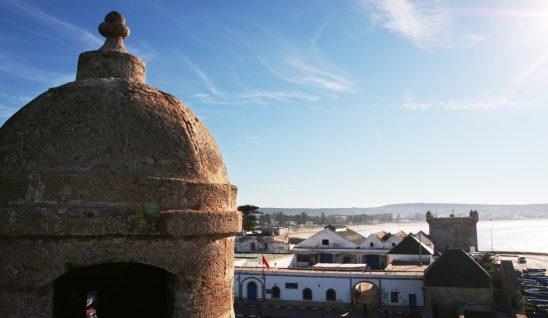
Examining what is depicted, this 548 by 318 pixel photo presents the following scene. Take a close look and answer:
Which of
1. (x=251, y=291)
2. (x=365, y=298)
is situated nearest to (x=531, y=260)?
(x=365, y=298)

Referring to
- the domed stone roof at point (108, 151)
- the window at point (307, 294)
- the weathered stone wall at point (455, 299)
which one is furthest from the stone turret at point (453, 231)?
the domed stone roof at point (108, 151)

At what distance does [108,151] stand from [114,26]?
1609mm

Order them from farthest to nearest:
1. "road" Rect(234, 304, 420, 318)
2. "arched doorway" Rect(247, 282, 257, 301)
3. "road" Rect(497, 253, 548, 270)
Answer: "road" Rect(497, 253, 548, 270) < "arched doorway" Rect(247, 282, 257, 301) < "road" Rect(234, 304, 420, 318)

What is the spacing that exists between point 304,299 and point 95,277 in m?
25.4

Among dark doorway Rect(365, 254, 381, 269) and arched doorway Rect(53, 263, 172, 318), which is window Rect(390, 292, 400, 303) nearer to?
dark doorway Rect(365, 254, 381, 269)

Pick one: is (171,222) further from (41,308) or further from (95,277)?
(95,277)

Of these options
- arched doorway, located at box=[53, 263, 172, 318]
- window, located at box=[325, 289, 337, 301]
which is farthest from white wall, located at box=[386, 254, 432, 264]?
arched doorway, located at box=[53, 263, 172, 318]

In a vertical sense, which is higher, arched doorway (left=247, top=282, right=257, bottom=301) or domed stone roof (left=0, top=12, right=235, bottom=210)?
domed stone roof (left=0, top=12, right=235, bottom=210)

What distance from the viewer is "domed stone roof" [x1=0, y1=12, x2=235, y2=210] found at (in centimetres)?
364

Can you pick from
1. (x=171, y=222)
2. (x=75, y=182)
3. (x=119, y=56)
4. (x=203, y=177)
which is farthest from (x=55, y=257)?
(x=119, y=56)

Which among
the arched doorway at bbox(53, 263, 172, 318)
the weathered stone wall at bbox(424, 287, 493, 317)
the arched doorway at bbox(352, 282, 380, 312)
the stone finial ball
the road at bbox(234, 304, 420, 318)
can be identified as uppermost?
the stone finial ball

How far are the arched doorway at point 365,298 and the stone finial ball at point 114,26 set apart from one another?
1024 inches

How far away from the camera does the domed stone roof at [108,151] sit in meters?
3.64

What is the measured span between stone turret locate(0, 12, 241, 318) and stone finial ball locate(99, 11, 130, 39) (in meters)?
0.23
